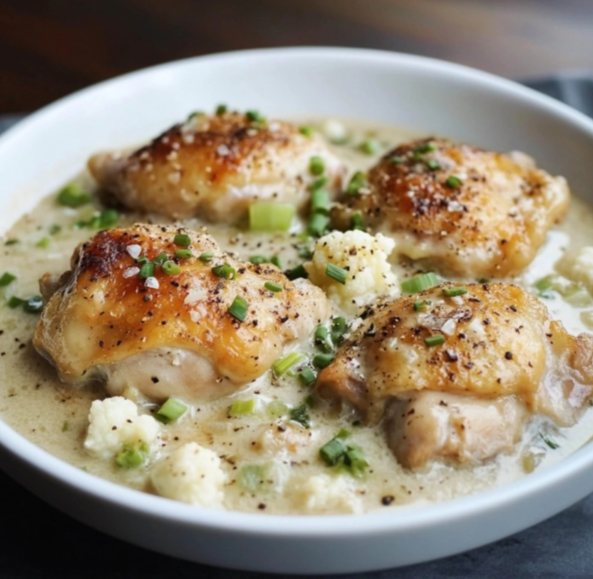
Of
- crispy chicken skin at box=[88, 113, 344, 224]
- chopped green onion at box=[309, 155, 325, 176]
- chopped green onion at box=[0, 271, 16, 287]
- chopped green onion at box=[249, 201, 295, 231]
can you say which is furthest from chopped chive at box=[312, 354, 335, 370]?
chopped green onion at box=[0, 271, 16, 287]

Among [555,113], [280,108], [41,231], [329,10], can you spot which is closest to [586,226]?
[555,113]

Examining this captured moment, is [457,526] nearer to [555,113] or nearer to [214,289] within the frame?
[214,289]

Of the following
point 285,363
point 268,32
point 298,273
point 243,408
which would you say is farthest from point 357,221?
point 268,32

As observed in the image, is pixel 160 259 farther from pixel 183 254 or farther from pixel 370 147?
pixel 370 147

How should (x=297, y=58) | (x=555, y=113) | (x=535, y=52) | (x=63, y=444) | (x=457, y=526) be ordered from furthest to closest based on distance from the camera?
(x=535, y=52), (x=297, y=58), (x=555, y=113), (x=63, y=444), (x=457, y=526)

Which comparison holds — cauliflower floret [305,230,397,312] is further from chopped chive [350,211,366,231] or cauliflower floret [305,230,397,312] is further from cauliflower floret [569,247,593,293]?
cauliflower floret [569,247,593,293]
